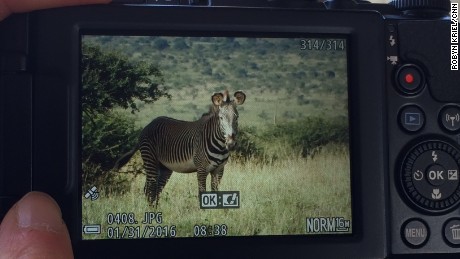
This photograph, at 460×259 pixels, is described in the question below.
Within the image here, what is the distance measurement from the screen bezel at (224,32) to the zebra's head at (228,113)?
2.7 inches

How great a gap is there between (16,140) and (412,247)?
1.39 ft

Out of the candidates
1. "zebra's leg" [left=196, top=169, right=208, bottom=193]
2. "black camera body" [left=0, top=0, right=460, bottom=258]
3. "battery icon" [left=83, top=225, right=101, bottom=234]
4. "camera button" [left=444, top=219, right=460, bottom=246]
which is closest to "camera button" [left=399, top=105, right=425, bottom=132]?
"black camera body" [left=0, top=0, right=460, bottom=258]

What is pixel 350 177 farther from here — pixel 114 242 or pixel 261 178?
pixel 114 242

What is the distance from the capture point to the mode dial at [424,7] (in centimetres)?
77

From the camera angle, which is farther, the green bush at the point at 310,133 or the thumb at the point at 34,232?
the green bush at the point at 310,133

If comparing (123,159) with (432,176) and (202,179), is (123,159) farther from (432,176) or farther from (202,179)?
(432,176)

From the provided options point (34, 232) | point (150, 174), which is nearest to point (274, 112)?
point (150, 174)

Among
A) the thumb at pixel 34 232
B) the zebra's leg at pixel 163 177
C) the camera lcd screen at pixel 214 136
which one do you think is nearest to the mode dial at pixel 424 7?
the camera lcd screen at pixel 214 136

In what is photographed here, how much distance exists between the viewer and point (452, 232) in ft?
2.44

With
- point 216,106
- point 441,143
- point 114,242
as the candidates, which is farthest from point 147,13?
point 441,143

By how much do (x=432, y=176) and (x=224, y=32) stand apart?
0.88 feet

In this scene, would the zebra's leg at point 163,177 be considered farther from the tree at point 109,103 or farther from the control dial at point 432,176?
the control dial at point 432,176

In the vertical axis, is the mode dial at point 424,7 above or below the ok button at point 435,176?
above

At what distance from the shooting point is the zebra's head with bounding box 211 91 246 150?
2.33 ft
